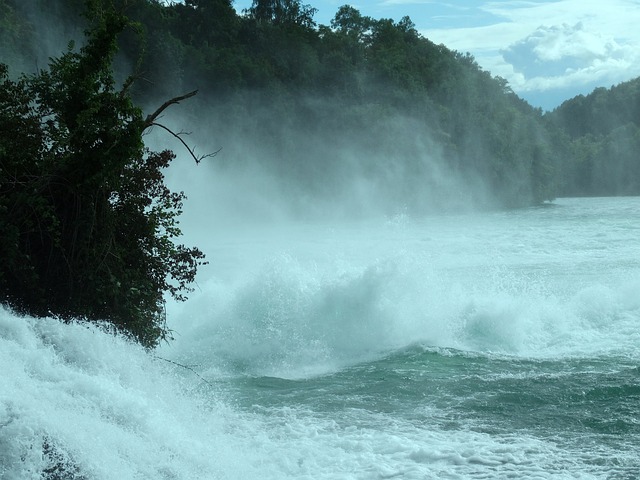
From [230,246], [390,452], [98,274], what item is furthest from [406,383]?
[230,246]

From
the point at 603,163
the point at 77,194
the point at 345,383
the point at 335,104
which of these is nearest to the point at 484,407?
the point at 345,383

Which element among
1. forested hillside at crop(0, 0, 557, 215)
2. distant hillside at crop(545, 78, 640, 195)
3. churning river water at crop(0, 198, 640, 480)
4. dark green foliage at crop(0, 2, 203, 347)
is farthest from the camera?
distant hillside at crop(545, 78, 640, 195)

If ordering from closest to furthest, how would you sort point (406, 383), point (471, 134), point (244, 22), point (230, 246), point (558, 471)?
point (558, 471), point (406, 383), point (230, 246), point (244, 22), point (471, 134)

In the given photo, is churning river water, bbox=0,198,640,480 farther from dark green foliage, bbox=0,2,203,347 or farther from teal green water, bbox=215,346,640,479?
dark green foliage, bbox=0,2,203,347

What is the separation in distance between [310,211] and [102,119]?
115 feet

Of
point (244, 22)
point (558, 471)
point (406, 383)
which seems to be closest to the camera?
point (558, 471)

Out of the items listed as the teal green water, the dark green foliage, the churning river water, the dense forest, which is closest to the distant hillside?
the dense forest

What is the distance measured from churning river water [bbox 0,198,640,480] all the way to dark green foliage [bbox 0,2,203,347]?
86 centimetres

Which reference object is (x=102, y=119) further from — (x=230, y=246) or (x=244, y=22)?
(x=244, y=22)

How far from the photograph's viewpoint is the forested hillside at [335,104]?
42.4 metres

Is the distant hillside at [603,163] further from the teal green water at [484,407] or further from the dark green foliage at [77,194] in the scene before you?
the dark green foliage at [77,194]

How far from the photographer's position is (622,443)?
8.40m

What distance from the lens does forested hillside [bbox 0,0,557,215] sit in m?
42.4

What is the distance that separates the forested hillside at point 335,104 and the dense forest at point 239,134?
0.38 ft
